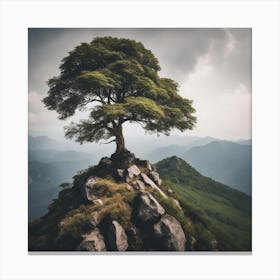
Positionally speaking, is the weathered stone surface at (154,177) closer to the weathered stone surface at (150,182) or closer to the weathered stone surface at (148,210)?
the weathered stone surface at (150,182)

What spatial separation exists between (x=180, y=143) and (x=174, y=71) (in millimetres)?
2183

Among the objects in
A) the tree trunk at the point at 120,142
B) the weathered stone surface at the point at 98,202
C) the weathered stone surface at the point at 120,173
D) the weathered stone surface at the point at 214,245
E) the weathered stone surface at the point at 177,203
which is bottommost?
the weathered stone surface at the point at 214,245

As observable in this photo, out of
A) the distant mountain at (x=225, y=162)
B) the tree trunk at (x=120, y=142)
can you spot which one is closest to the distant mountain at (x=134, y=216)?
the tree trunk at (x=120, y=142)

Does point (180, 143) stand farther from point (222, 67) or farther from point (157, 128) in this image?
point (222, 67)

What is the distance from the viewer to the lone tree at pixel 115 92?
7723 mm

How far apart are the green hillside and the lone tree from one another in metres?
1.80

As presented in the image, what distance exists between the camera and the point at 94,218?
720cm

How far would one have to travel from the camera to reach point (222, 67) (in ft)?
27.1

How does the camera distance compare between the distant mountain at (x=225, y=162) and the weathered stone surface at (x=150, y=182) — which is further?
the distant mountain at (x=225, y=162)

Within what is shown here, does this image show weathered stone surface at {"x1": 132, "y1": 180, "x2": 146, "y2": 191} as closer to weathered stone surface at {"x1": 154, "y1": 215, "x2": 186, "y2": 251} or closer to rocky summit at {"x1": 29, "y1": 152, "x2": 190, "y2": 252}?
rocky summit at {"x1": 29, "y1": 152, "x2": 190, "y2": 252}

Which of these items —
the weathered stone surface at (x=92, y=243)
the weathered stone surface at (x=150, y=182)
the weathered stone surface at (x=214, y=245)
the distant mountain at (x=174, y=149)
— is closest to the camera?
the weathered stone surface at (x=92, y=243)

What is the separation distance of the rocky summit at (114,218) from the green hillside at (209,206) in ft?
1.65
